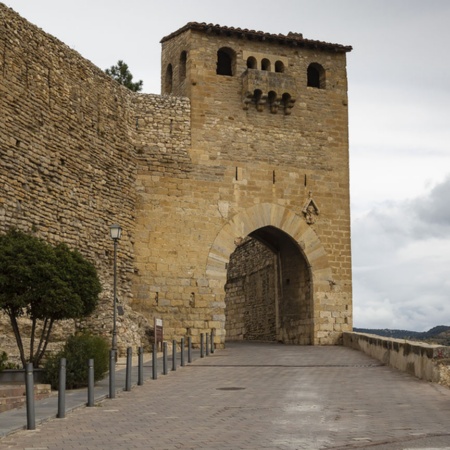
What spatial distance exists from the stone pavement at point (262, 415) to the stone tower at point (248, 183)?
28.5ft

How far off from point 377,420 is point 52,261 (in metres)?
6.48

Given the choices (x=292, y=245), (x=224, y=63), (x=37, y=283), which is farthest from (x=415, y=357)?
(x=224, y=63)

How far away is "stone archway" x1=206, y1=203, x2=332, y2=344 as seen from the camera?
23.5 metres

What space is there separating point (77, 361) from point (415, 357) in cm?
598

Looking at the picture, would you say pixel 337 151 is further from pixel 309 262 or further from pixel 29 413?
pixel 29 413

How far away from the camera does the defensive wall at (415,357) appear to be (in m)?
11.9

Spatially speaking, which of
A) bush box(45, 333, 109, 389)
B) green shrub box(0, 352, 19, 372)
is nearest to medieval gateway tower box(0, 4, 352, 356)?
green shrub box(0, 352, 19, 372)

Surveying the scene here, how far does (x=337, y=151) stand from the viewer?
2577cm

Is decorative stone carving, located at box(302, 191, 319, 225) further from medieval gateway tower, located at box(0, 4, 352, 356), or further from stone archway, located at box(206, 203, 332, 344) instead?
stone archway, located at box(206, 203, 332, 344)

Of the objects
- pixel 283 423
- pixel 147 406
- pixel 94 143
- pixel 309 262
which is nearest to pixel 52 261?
pixel 147 406

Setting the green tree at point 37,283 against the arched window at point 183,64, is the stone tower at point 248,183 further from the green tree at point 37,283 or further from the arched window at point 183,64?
the green tree at point 37,283

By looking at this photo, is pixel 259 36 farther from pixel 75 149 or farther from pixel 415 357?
pixel 415 357

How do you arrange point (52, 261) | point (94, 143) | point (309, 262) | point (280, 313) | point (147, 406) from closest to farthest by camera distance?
point (147, 406), point (52, 261), point (94, 143), point (309, 262), point (280, 313)

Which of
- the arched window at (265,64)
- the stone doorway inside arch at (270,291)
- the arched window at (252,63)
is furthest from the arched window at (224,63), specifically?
the stone doorway inside arch at (270,291)
